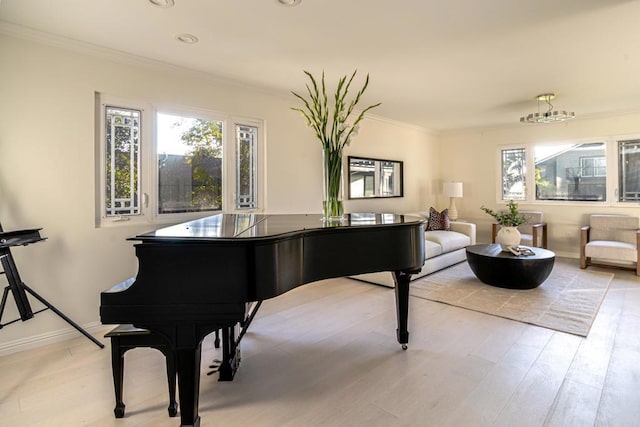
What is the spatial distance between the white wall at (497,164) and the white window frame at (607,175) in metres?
0.04

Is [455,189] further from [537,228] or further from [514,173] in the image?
[537,228]

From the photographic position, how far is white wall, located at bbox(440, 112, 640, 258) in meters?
5.45

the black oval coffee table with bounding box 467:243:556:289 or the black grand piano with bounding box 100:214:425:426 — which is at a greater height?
the black grand piano with bounding box 100:214:425:426

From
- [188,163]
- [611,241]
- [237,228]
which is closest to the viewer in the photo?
[237,228]

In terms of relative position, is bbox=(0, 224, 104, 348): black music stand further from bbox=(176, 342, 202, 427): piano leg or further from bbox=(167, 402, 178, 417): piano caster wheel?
bbox=(176, 342, 202, 427): piano leg

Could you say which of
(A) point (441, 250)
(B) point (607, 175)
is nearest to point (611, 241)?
(B) point (607, 175)

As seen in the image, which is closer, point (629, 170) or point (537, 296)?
point (537, 296)

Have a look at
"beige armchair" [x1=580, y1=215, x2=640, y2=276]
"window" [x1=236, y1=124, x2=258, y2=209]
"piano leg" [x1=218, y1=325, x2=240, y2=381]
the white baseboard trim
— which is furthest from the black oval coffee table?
the white baseboard trim

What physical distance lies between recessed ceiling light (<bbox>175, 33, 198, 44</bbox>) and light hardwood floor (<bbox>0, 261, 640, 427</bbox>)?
7.99 feet

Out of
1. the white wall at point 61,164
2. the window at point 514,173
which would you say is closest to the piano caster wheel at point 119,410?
the white wall at point 61,164

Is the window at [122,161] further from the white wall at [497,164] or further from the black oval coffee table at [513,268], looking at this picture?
the white wall at [497,164]

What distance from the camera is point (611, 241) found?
495 centimetres

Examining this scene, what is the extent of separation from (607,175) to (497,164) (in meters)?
1.65

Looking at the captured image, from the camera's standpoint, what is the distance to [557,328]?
287 cm
